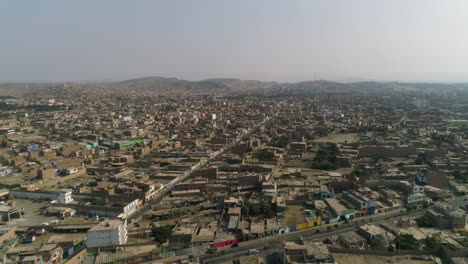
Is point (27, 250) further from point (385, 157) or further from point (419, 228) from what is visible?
point (385, 157)

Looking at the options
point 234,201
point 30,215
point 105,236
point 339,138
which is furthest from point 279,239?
point 339,138

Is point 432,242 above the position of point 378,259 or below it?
above

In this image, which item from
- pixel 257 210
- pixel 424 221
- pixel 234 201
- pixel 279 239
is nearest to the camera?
pixel 279 239

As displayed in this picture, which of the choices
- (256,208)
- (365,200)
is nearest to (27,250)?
(256,208)

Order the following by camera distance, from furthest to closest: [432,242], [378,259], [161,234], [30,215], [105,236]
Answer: [30,215] → [161,234] → [105,236] → [432,242] → [378,259]

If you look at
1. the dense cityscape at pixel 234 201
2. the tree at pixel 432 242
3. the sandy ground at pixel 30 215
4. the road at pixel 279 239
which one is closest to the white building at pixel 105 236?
the dense cityscape at pixel 234 201

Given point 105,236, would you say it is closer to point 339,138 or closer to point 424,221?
point 424,221

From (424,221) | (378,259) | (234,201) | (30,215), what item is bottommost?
(30,215)

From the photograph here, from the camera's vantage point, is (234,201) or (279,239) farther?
(234,201)

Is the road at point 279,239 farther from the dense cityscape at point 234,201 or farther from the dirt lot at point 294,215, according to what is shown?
the dirt lot at point 294,215
